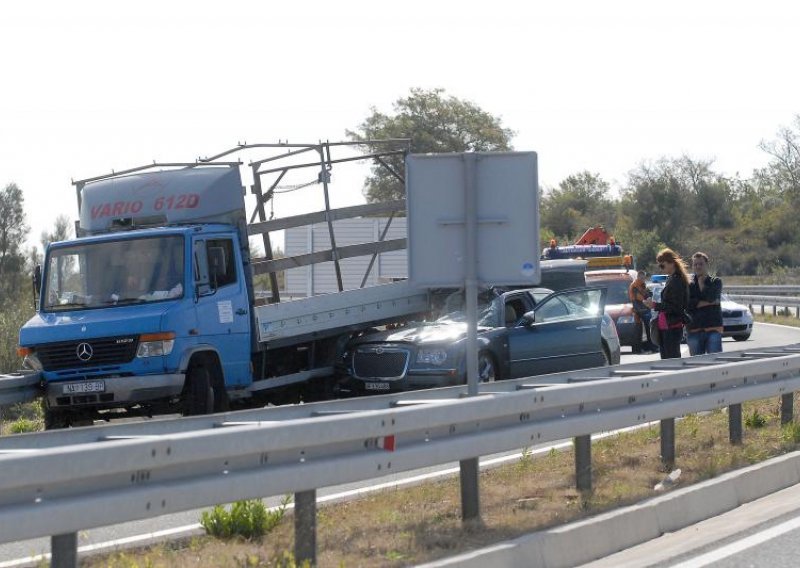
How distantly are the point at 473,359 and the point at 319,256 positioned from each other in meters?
8.38

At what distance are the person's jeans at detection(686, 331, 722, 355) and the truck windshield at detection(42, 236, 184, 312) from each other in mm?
5958

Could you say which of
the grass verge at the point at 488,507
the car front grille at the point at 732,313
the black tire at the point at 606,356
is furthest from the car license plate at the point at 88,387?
the car front grille at the point at 732,313

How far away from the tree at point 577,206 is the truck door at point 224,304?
2627 inches

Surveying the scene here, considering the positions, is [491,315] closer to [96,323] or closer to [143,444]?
[96,323]

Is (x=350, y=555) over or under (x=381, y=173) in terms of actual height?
under

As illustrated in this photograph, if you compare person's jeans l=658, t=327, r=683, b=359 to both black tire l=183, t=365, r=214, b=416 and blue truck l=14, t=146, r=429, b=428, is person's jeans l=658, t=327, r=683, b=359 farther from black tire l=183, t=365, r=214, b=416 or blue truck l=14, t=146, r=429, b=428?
black tire l=183, t=365, r=214, b=416

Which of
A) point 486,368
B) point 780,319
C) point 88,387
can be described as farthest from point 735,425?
point 780,319

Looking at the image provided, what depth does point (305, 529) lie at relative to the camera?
6.52 m

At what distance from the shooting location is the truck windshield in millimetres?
14516

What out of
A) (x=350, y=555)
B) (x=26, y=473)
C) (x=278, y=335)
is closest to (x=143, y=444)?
(x=26, y=473)

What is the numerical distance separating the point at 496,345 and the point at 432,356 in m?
1.11

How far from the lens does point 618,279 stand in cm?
2775

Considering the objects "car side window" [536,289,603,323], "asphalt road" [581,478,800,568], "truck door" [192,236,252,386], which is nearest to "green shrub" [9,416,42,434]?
"truck door" [192,236,252,386]

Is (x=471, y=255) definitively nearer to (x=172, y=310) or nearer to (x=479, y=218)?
(x=479, y=218)
